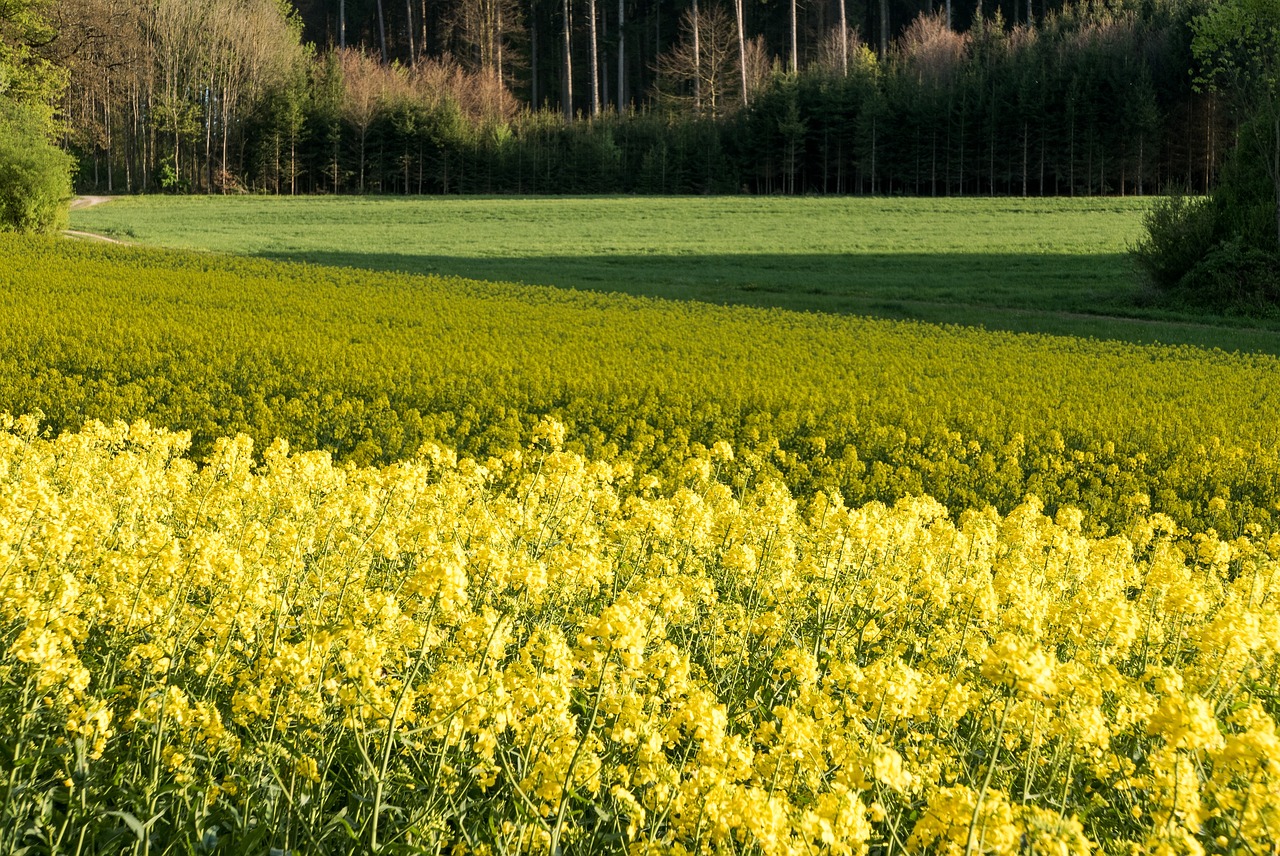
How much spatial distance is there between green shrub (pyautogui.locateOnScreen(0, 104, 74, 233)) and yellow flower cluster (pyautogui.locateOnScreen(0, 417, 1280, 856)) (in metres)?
36.2

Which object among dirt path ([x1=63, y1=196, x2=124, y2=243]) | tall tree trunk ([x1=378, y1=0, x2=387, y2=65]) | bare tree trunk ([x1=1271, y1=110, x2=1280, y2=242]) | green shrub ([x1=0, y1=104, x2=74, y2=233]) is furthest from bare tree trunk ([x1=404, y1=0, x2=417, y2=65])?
bare tree trunk ([x1=1271, y1=110, x2=1280, y2=242])

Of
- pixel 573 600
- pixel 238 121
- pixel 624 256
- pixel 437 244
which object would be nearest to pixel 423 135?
pixel 238 121

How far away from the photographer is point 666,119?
64750 mm

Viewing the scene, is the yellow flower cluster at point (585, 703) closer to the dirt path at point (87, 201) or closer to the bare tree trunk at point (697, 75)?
the dirt path at point (87, 201)

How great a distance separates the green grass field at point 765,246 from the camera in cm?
2655

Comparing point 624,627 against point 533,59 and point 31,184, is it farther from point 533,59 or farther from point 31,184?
point 533,59

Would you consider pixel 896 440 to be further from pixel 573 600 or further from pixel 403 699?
pixel 403 699

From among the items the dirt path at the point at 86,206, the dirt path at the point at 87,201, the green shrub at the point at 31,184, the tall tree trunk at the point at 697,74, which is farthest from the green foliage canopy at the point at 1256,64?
the dirt path at the point at 87,201

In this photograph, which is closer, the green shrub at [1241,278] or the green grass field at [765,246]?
the green shrub at [1241,278]

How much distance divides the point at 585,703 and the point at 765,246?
36.5m

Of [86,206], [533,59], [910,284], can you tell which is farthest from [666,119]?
[910,284]

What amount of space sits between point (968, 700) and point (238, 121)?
67418 millimetres

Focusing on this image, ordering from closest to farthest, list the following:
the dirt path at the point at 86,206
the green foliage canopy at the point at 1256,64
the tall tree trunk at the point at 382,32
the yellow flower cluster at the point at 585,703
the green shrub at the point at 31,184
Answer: the yellow flower cluster at the point at 585,703
the green foliage canopy at the point at 1256,64
the green shrub at the point at 31,184
the dirt path at the point at 86,206
the tall tree trunk at the point at 382,32

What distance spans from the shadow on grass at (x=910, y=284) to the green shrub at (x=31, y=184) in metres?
8.78
